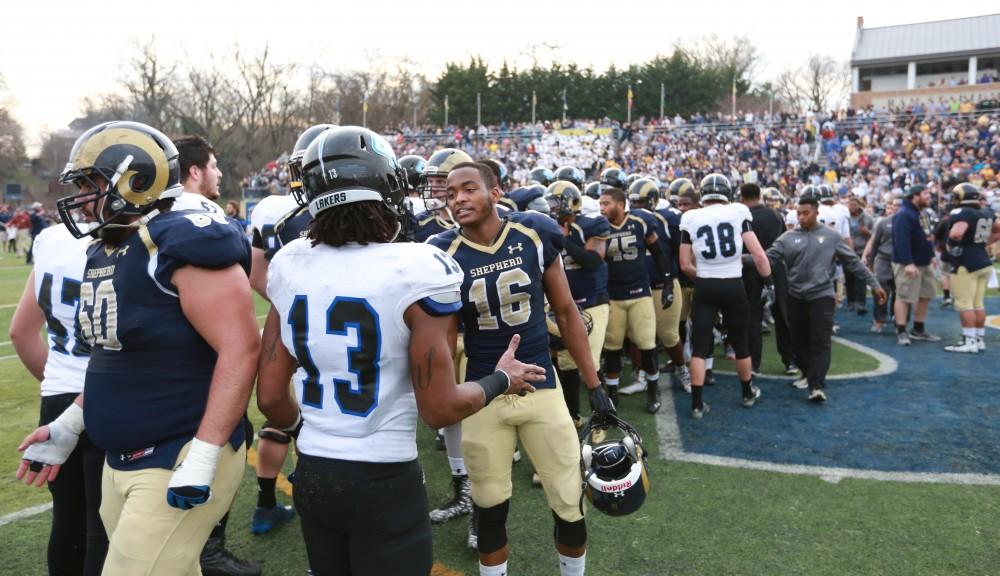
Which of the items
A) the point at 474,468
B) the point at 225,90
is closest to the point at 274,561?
the point at 474,468

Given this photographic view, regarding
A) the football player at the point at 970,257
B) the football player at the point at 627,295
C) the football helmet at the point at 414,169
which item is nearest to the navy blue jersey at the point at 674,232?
the football player at the point at 627,295

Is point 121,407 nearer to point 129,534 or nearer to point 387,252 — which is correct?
point 129,534

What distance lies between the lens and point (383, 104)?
62.0 meters

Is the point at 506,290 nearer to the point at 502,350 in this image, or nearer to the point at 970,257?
the point at 502,350

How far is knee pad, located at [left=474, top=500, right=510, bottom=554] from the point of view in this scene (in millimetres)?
3238

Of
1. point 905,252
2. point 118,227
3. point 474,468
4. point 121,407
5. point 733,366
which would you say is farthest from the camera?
point 905,252

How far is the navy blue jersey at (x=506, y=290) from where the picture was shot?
A: 133 inches

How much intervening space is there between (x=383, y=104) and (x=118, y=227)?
6237 cm

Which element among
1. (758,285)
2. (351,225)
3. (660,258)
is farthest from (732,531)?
(758,285)

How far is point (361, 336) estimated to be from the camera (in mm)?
2012

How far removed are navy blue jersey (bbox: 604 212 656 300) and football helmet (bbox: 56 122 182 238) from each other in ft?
15.5

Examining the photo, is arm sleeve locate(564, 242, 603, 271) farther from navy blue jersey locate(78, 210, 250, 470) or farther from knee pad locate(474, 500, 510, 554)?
navy blue jersey locate(78, 210, 250, 470)

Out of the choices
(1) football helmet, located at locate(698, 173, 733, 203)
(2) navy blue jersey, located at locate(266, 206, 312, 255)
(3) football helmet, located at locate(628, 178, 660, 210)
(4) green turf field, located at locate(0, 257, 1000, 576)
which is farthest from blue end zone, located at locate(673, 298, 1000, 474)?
(2) navy blue jersey, located at locate(266, 206, 312, 255)

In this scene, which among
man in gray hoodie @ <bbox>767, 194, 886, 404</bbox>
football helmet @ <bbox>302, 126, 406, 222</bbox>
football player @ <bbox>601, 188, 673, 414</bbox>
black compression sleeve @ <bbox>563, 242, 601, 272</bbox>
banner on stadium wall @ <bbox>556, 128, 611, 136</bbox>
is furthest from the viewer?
banner on stadium wall @ <bbox>556, 128, 611, 136</bbox>
